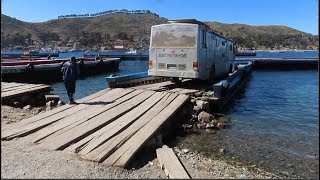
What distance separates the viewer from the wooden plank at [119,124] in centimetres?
826

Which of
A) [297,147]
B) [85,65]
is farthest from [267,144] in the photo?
[85,65]

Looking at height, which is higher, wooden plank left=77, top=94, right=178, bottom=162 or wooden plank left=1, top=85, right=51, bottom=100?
wooden plank left=1, top=85, right=51, bottom=100

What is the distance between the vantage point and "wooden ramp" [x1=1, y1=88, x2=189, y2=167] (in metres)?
8.00

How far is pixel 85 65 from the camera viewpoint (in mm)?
42250

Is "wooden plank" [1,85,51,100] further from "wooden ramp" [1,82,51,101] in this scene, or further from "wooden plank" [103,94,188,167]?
"wooden plank" [103,94,188,167]

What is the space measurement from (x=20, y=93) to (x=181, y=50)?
7.00 meters

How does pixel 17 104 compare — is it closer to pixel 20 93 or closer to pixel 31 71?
pixel 20 93

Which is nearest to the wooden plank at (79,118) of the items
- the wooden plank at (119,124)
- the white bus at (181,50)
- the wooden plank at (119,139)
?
the wooden plank at (119,124)

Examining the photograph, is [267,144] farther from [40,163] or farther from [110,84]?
[110,84]

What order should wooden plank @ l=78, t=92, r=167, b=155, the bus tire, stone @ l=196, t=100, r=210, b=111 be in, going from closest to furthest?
wooden plank @ l=78, t=92, r=167, b=155 < stone @ l=196, t=100, r=210, b=111 < the bus tire

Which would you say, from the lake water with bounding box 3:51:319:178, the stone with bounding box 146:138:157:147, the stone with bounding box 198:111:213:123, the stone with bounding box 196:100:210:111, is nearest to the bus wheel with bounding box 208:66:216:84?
the lake water with bounding box 3:51:319:178

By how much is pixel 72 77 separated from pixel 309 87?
23.4 meters

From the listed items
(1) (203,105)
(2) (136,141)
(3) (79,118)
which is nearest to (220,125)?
(1) (203,105)

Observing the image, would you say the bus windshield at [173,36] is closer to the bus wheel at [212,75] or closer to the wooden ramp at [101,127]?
the bus wheel at [212,75]
